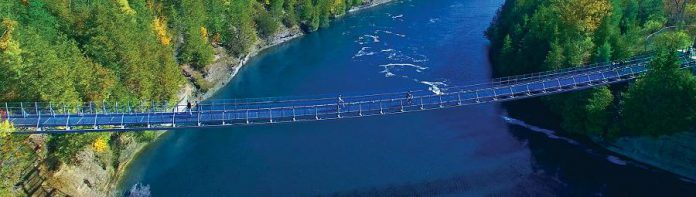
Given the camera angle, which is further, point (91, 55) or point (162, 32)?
point (162, 32)

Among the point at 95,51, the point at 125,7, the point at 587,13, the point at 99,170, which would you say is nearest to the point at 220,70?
the point at 125,7

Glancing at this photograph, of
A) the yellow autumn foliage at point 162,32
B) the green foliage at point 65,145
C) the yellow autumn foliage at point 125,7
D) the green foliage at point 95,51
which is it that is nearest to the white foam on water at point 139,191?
the green foliage at point 95,51

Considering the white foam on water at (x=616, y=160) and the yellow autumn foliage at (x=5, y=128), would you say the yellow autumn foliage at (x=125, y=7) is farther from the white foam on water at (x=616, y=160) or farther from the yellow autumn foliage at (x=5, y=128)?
the white foam on water at (x=616, y=160)

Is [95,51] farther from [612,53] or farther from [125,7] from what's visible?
[612,53]

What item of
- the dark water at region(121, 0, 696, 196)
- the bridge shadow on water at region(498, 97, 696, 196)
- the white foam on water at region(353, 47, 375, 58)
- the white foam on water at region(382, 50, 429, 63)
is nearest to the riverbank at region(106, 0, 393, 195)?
the dark water at region(121, 0, 696, 196)

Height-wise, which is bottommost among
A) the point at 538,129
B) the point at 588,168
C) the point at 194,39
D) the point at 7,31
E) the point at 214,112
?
the point at 588,168
